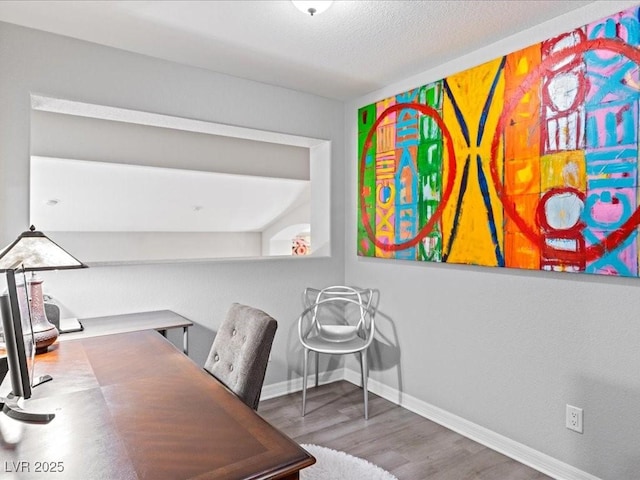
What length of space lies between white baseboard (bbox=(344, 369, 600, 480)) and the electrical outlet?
0.20 metres

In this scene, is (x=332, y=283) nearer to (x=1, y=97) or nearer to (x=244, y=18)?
(x=244, y=18)

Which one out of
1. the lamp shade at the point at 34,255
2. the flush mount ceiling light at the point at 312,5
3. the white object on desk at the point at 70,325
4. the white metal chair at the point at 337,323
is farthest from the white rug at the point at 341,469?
the flush mount ceiling light at the point at 312,5

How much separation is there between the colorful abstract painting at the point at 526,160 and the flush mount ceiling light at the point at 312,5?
1.08m

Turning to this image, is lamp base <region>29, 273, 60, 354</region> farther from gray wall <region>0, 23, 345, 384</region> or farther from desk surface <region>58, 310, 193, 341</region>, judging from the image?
gray wall <region>0, 23, 345, 384</region>

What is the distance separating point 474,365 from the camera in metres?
2.56

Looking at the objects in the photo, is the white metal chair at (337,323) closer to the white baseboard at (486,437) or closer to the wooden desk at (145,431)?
the white baseboard at (486,437)

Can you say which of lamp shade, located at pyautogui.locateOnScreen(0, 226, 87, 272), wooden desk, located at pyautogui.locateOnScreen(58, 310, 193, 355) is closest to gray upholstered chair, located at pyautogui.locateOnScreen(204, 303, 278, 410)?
wooden desk, located at pyautogui.locateOnScreen(58, 310, 193, 355)

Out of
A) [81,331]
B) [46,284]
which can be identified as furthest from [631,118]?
[46,284]

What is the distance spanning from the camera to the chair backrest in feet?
10.2

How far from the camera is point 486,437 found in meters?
2.48

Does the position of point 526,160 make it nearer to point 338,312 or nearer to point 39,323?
point 338,312

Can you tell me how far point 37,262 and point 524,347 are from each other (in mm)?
A: 2463

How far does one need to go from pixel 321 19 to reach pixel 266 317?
5.14ft

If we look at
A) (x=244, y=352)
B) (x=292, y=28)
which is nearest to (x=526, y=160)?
(x=292, y=28)
